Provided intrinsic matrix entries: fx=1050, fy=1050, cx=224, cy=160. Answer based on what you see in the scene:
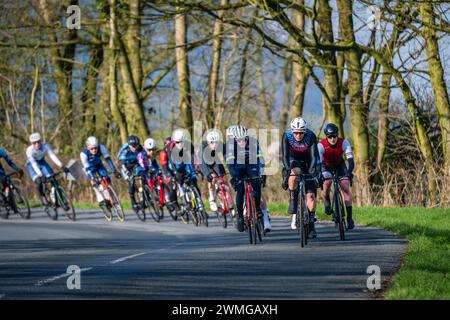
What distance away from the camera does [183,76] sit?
3669 cm

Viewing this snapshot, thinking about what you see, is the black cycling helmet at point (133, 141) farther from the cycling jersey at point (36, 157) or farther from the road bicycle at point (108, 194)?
the cycling jersey at point (36, 157)

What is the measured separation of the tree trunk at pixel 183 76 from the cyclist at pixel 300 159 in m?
19.4

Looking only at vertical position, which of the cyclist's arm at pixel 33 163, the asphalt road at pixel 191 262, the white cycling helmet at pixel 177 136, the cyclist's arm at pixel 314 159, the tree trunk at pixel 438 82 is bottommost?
the asphalt road at pixel 191 262

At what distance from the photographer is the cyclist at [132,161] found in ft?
76.8

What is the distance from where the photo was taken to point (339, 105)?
2873cm

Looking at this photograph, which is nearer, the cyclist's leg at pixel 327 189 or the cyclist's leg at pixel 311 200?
the cyclist's leg at pixel 311 200

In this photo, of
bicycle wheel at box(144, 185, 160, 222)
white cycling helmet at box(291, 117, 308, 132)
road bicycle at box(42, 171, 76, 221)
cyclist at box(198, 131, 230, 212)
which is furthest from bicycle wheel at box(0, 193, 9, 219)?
white cycling helmet at box(291, 117, 308, 132)

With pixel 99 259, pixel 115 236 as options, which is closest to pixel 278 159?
pixel 115 236

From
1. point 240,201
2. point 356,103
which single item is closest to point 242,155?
point 240,201

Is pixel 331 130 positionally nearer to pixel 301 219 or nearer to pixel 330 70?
pixel 301 219

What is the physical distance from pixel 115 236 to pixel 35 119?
24.6m

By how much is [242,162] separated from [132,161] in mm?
7686

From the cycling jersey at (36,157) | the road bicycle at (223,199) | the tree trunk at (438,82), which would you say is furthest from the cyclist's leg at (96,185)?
the tree trunk at (438,82)
